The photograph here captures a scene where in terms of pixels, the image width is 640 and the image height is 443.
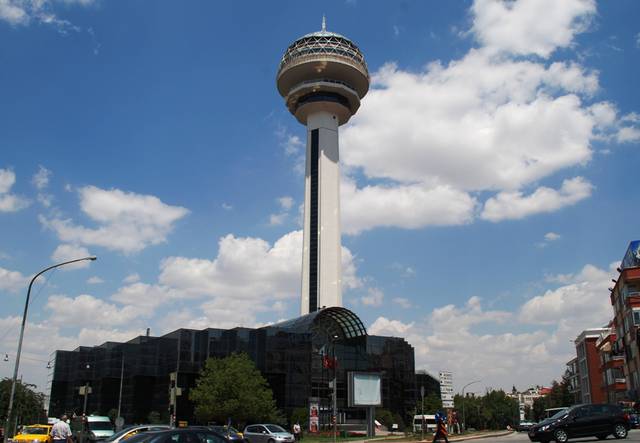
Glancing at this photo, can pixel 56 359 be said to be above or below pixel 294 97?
below

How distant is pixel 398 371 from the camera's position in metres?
75.2

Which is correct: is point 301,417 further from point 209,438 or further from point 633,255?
point 209,438

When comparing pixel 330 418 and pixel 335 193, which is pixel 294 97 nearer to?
pixel 335 193

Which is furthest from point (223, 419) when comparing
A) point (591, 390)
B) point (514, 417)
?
point (514, 417)

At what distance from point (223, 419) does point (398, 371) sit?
90.7 ft

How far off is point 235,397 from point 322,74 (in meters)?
62.7

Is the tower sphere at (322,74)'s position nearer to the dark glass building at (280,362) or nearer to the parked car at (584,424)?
the dark glass building at (280,362)

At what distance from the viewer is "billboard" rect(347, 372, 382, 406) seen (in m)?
44.6

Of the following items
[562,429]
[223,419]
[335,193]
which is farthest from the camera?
[335,193]

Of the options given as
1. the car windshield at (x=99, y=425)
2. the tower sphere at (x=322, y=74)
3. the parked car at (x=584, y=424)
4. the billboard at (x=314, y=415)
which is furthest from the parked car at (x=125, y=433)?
the tower sphere at (x=322, y=74)

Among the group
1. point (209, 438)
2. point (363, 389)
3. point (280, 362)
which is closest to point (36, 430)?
point (209, 438)

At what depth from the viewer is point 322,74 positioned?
100688 mm

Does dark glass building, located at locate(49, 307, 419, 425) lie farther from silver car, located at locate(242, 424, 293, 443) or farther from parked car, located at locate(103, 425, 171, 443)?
parked car, located at locate(103, 425, 171, 443)

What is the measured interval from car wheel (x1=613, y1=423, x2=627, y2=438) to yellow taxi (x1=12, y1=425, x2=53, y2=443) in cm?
2531
